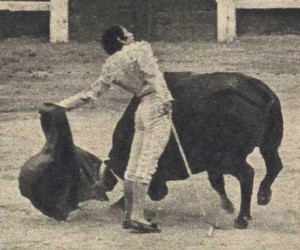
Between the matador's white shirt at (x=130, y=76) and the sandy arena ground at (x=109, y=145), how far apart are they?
0.84 meters

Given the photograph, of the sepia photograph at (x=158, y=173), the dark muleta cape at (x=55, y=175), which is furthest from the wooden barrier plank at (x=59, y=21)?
the dark muleta cape at (x=55, y=175)

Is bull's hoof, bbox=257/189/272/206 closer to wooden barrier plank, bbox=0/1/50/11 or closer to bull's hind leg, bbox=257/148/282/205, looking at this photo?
bull's hind leg, bbox=257/148/282/205

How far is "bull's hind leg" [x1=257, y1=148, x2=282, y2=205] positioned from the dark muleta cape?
3.83 ft

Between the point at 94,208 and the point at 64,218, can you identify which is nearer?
the point at 64,218

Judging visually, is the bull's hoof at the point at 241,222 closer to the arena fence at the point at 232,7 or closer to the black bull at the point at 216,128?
the black bull at the point at 216,128

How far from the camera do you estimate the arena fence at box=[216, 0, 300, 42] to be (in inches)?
587

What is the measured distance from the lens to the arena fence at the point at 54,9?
15039 millimetres

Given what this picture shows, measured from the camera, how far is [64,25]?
15.1 meters

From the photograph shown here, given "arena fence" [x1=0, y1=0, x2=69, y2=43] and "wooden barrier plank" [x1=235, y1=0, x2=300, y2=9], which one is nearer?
"wooden barrier plank" [x1=235, y1=0, x2=300, y2=9]

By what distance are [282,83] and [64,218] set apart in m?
6.49

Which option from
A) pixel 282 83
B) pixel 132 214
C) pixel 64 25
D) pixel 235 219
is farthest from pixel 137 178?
pixel 64 25

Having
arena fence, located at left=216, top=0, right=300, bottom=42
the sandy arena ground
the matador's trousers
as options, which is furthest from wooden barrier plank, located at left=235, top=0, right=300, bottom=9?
the matador's trousers

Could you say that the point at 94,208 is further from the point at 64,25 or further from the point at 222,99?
the point at 64,25

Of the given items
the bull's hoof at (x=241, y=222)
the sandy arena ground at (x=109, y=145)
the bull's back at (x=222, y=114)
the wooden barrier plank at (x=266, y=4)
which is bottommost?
the sandy arena ground at (x=109, y=145)
